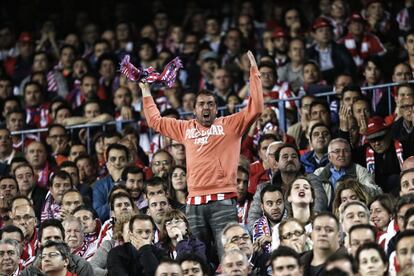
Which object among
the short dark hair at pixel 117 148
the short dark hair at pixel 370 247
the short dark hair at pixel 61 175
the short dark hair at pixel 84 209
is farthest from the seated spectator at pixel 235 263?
the short dark hair at pixel 117 148

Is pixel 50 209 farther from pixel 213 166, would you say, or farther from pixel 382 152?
pixel 382 152

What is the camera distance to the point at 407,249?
39.9 feet

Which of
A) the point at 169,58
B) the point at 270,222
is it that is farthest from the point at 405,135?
the point at 169,58

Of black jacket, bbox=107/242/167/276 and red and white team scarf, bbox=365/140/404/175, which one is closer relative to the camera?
black jacket, bbox=107/242/167/276

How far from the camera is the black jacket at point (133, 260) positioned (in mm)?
13969

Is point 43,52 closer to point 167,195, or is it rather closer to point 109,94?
point 109,94

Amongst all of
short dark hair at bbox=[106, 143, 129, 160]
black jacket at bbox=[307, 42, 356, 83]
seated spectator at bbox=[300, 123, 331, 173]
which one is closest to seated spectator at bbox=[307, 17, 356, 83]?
black jacket at bbox=[307, 42, 356, 83]

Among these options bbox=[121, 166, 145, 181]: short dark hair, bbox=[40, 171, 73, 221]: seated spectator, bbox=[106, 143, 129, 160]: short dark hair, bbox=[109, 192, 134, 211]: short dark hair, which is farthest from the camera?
bbox=[106, 143, 129, 160]: short dark hair

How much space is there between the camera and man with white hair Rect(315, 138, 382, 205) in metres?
15.4

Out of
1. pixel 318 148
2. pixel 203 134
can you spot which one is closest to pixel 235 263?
pixel 203 134

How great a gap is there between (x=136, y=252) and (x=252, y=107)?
1759 millimetres

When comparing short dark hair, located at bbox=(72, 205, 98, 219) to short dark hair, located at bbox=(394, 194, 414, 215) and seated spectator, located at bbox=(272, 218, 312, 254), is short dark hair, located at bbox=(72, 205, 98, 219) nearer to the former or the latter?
seated spectator, located at bbox=(272, 218, 312, 254)

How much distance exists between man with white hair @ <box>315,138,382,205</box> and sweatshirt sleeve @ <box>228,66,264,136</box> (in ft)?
4.92

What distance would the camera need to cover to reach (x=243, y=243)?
13.6 m
